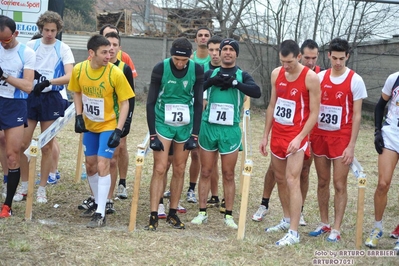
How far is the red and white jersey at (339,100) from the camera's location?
6391 mm

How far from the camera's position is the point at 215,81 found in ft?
22.9

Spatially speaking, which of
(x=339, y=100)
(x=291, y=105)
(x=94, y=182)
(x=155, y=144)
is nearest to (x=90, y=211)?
(x=94, y=182)

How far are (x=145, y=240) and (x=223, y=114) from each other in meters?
1.92

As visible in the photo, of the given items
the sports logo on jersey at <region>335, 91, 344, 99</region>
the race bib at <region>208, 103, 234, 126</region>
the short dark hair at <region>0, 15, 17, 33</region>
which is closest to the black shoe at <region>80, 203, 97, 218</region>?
the race bib at <region>208, 103, 234, 126</region>

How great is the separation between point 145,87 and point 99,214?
47.2 ft

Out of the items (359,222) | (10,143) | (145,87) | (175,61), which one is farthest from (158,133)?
(145,87)

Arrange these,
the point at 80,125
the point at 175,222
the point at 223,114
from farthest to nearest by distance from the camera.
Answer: the point at 223,114
the point at 175,222
the point at 80,125

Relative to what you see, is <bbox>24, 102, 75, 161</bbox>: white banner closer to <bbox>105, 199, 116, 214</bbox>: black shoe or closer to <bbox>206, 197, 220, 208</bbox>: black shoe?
<bbox>105, 199, 116, 214</bbox>: black shoe

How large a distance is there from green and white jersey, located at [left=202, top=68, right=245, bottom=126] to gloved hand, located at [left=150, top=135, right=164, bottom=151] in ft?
2.96

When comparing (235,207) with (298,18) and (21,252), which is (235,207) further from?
(298,18)

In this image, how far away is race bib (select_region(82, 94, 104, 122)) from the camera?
656cm

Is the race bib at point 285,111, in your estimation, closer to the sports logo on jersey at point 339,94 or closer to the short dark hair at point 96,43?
the sports logo on jersey at point 339,94

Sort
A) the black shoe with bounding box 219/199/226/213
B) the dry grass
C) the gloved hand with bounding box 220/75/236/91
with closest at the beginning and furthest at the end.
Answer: the dry grass, the gloved hand with bounding box 220/75/236/91, the black shoe with bounding box 219/199/226/213

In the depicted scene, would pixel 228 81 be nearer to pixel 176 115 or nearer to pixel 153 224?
pixel 176 115
